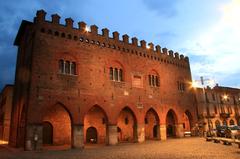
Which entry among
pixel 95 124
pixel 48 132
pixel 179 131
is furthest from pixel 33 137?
pixel 179 131

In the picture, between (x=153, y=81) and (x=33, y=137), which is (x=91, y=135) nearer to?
(x=33, y=137)

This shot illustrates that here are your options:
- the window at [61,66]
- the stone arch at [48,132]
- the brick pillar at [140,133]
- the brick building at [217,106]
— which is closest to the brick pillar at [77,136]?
the stone arch at [48,132]

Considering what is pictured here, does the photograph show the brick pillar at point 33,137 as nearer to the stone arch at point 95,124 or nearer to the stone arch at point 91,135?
the stone arch at point 95,124

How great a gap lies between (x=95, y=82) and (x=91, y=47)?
3721mm

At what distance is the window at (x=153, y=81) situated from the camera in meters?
25.9

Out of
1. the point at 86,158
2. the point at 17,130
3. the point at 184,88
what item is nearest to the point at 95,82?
the point at 17,130

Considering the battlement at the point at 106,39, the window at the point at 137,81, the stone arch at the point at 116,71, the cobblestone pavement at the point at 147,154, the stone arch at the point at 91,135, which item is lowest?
the cobblestone pavement at the point at 147,154

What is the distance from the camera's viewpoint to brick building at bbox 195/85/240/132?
1359 inches

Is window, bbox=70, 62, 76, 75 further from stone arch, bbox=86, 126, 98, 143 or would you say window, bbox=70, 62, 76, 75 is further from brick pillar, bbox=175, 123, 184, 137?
brick pillar, bbox=175, 123, 184, 137

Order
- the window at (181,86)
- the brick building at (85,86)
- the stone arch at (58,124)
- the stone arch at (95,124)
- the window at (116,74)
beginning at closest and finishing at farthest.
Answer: the brick building at (85,86) < the stone arch at (58,124) < the window at (116,74) < the stone arch at (95,124) < the window at (181,86)

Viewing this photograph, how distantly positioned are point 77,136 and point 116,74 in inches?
312

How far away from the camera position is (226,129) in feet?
73.4

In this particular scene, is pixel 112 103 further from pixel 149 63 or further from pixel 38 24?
pixel 38 24

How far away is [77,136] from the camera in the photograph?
18766mm
